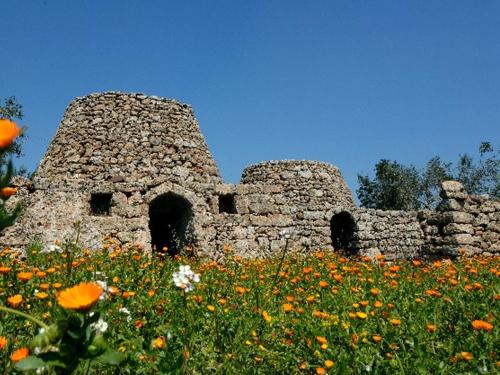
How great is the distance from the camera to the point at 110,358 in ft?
4.33

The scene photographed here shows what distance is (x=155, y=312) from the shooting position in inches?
147

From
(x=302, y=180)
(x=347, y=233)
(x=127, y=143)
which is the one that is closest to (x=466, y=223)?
(x=347, y=233)

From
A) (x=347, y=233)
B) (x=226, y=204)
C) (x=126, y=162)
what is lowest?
(x=347, y=233)

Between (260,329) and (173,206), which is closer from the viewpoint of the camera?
(260,329)

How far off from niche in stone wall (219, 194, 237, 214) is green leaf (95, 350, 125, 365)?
935 centimetres

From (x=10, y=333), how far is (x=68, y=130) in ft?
A: 35.9

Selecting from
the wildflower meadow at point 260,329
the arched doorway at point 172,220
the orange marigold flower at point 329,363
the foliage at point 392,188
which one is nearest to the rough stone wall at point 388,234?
the arched doorway at point 172,220

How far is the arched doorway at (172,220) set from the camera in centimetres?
1030

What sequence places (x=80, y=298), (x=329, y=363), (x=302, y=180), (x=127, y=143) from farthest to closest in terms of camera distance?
(x=302, y=180)
(x=127, y=143)
(x=329, y=363)
(x=80, y=298)

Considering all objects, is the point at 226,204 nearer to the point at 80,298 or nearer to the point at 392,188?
the point at 80,298

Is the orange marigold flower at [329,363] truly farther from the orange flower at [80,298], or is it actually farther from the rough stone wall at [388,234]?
the rough stone wall at [388,234]

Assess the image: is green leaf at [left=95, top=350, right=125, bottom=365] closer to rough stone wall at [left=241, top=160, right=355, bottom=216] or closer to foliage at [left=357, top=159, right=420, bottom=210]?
rough stone wall at [left=241, top=160, right=355, bottom=216]

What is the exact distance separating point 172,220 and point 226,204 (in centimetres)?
240

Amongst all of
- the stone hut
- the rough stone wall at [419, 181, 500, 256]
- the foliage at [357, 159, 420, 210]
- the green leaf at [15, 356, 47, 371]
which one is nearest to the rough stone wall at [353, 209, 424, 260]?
the stone hut
